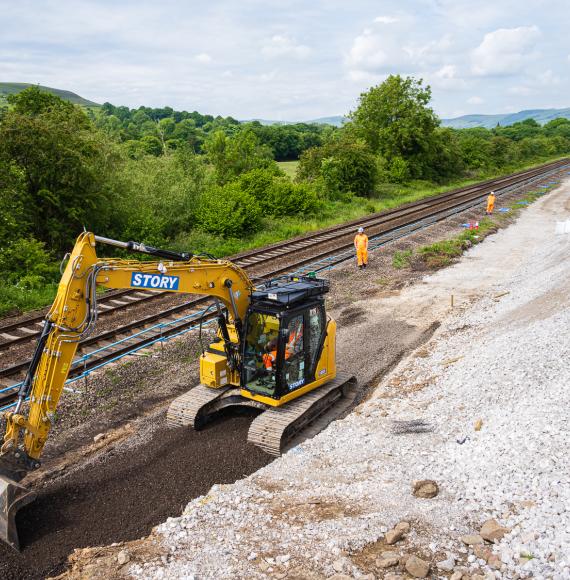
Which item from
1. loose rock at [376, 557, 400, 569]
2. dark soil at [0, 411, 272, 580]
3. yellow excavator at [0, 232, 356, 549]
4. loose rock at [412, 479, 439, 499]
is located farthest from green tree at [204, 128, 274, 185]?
loose rock at [376, 557, 400, 569]

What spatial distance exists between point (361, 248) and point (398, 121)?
3439 centimetres

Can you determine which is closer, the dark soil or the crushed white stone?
the crushed white stone

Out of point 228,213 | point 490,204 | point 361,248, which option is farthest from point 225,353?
point 490,204

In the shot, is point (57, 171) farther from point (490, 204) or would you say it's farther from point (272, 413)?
point (490, 204)

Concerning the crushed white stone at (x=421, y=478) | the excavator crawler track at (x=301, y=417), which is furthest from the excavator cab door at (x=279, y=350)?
the crushed white stone at (x=421, y=478)

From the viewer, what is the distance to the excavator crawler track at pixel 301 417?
377 inches

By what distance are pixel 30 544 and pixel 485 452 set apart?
6.35 metres

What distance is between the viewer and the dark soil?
23.9ft

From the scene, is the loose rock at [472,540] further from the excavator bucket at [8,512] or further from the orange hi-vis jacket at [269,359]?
the excavator bucket at [8,512]

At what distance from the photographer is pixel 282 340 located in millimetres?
9688

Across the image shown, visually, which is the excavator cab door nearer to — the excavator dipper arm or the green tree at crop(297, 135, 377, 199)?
the excavator dipper arm

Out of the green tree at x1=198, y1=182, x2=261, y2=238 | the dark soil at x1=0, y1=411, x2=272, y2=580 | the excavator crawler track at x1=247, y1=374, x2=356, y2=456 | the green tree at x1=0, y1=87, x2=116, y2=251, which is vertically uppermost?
the green tree at x1=0, y1=87, x2=116, y2=251

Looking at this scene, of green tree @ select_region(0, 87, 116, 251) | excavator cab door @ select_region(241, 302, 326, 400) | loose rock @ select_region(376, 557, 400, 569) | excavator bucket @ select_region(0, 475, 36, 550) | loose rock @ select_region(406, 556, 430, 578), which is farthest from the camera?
green tree @ select_region(0, 87, 116, 251)

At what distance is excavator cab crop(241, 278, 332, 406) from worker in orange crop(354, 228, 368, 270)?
11215 mm
